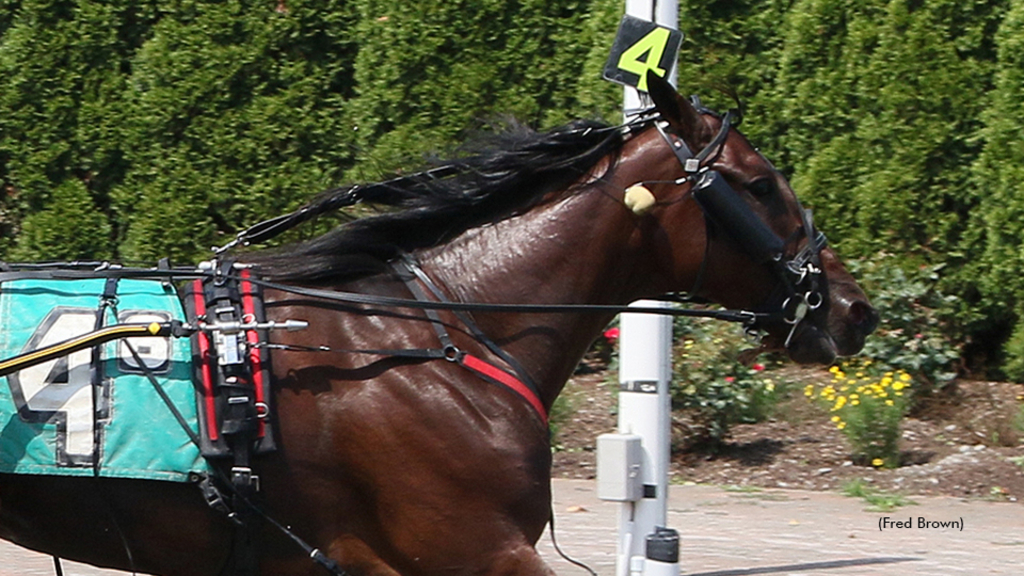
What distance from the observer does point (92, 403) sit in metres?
3.39

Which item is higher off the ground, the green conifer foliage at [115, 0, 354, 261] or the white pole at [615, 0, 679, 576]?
the green conifer foliage at [115, 0, 354, 261]

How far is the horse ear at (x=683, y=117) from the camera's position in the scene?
3803 mm

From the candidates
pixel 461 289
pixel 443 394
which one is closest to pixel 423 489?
pixel 443 394

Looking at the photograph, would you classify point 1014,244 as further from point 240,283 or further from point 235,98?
point 240,283

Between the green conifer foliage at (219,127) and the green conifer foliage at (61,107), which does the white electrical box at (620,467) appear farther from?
the green conifer foliage at (61,107)

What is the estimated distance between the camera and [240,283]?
3.63 metres

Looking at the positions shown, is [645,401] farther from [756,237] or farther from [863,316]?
[756,237]

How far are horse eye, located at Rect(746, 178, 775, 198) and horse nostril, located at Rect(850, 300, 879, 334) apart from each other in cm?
44

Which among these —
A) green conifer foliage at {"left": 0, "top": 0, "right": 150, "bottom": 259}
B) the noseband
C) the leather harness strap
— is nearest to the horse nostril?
the noseband

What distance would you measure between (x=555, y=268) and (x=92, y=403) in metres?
1.37

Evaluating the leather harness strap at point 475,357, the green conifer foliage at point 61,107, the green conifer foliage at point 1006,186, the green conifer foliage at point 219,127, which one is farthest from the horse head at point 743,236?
the green conifer foliage at point 61,107

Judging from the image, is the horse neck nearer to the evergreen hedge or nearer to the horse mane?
the horse mane

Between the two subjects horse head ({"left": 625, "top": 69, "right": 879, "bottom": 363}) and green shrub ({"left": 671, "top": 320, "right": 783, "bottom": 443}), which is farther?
green shrub ({"left": 671, "top": 320, "right": 783, "bottom": 443})

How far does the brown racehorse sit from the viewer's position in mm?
3459
